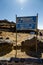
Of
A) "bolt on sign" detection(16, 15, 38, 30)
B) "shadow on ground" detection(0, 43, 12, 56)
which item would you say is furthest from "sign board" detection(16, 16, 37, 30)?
"shadow on ground" detection(0, 43, 12, 56)

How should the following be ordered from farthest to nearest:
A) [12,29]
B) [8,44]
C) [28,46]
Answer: [12,29]
[28,46]
[8,44]

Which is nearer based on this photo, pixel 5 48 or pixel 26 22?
pixel 26 22

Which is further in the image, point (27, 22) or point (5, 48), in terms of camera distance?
point (5, 48)

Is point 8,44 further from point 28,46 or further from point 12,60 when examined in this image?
point 12,60

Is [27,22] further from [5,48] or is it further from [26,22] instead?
[5,48]

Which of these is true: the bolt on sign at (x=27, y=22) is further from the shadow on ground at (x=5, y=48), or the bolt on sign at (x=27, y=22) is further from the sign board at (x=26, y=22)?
the shadow on ground at (x=5, y=48)

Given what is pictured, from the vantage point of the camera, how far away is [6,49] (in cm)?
765

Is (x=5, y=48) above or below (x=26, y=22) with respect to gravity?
below

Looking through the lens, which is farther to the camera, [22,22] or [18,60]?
[22,22]

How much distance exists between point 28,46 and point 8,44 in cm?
130

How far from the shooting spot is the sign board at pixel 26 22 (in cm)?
618

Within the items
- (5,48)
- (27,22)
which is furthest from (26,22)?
(5,48)

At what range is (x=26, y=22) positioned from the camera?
20.6ft

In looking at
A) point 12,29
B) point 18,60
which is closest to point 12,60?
point 18,60
